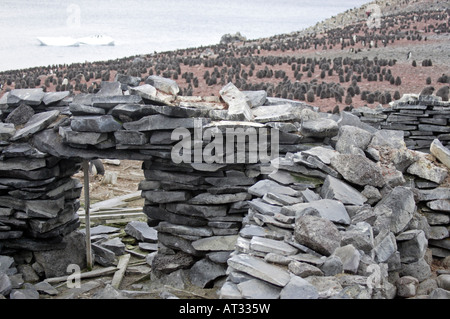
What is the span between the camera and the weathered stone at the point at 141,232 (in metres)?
10.3

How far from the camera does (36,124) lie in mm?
7836

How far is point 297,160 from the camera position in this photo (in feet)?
21.3

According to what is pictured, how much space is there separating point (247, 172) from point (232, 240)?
94 cm

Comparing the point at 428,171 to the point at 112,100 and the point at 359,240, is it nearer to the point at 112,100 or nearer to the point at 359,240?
the point at 359,240

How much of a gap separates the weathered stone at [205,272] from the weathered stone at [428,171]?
2.84 metres

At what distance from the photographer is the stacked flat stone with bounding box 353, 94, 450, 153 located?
11.5m

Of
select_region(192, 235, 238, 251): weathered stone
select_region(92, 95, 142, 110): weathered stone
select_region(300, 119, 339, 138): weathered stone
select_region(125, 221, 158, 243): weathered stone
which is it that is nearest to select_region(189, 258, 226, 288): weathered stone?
select_region(192, 235, 238, 251): weathered stone

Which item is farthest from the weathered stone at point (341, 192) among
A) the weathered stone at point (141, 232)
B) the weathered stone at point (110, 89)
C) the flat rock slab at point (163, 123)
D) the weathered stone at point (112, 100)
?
the weathered stone at point (141, 232)

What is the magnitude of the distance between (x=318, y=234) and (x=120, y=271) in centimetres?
515

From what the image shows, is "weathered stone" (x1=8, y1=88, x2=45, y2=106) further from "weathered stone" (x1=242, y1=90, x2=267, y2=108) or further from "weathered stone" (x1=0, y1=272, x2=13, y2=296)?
"weathered stone" (x1=242, y1=90, x2=267, y2=108)

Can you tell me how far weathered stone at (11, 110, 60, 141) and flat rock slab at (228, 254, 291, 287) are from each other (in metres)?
4.60

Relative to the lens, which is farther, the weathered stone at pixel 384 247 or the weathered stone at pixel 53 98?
the weathered stone at pixel 53 98

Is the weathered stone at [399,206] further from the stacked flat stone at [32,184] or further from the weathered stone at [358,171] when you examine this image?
the stacked flat stone at [32,184]
